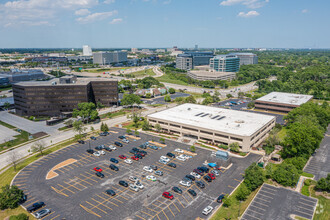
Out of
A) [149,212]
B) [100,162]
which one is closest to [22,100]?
[100,162]

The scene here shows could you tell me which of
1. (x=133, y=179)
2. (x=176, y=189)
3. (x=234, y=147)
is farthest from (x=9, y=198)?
(x=234, y=147)

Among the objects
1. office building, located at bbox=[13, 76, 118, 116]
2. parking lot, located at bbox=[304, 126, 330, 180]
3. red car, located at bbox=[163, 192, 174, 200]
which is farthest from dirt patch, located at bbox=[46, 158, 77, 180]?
parking lot, located at bbox=[304, 126, 330, 180]

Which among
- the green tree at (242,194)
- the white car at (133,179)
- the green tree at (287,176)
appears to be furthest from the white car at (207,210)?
the green tree at (287,176)

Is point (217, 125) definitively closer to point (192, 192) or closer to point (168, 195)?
point (192, 192)

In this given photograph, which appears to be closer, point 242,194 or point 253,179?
point 242,194

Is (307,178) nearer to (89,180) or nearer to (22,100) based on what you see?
(89,180)

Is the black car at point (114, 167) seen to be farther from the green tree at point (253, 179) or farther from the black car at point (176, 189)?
the green tree at point (253, 179)
